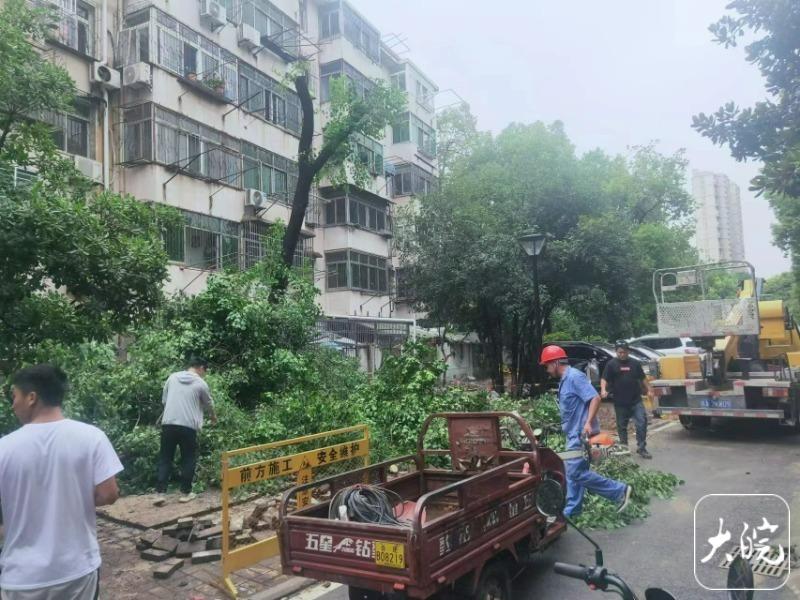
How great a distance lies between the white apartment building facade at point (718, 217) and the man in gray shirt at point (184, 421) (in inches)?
2009

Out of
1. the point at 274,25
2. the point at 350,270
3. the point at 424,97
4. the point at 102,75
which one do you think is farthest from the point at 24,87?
the point at 424,97

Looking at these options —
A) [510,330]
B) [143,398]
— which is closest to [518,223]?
[510,330]

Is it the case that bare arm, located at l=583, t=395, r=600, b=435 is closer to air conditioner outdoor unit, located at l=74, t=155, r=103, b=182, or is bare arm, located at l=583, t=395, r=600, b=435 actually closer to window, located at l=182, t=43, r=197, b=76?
air conditioner outdoor unit, located at l=74, t=155, r=103, b=182

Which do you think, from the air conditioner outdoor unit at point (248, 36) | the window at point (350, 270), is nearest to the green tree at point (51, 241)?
the air conditioner outdoor unit at point (248, 36)

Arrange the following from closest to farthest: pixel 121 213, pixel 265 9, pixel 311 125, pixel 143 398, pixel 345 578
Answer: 1. pixel 345 578
2. pixel 121 213
3. pixel 143 398
4. pixel 311 125
5. pixel 265 9

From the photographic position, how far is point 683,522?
664cm

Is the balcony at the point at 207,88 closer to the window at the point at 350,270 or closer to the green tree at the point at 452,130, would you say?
the window at the point at 350,270

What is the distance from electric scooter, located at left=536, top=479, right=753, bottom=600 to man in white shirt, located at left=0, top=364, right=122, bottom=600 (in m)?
2.19

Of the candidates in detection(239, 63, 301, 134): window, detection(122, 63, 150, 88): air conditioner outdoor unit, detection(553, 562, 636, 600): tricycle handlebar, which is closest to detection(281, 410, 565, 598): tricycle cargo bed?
detection(553, 562, 636, 600): tricycle handlebar

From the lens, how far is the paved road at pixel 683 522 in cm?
503

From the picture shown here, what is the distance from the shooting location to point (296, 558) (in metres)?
4.17

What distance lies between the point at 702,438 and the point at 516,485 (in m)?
8.26

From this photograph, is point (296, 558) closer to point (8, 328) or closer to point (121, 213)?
point (8, 328)

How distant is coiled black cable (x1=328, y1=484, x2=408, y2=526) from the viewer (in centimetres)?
436
